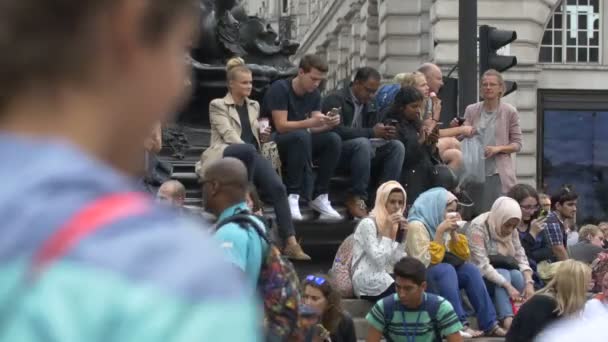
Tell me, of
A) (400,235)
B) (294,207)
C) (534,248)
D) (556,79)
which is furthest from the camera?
(556,79)

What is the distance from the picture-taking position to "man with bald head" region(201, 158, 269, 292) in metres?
6.42

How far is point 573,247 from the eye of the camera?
52.3ft

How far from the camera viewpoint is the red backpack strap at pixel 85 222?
1.46 meters

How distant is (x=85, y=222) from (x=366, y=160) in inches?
464

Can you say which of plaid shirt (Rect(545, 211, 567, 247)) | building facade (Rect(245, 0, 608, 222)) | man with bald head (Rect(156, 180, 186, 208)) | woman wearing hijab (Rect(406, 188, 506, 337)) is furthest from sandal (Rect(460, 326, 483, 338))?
building facade (Rect(245, 0, 608, 222))

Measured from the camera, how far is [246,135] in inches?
476

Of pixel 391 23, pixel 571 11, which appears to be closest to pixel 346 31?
pixel 391 23

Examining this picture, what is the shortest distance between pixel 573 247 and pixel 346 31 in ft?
124

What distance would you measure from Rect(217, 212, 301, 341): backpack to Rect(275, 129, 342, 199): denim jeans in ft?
20.6

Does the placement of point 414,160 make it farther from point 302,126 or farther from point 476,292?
point 476,292

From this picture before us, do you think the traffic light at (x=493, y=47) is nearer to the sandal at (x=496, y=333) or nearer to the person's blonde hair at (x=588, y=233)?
the person's blonde hair at (x=588, y=233)

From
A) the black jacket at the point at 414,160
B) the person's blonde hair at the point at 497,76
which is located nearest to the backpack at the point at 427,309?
the black jacket at the point at 414,160

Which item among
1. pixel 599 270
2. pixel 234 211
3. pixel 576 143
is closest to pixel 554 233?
pixel 599 270

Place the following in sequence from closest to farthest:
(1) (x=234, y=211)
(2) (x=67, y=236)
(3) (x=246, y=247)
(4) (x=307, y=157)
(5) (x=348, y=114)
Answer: (2) (x=67, y=236), (3) (x=246, y=247), (1) (x=234, y=211), (4) (x=307, y=157), (5) (x=348, y=114)
